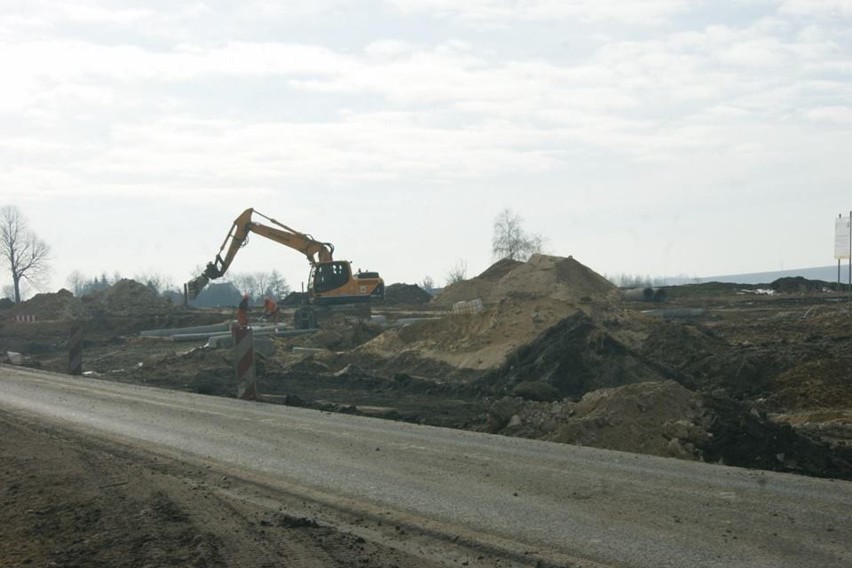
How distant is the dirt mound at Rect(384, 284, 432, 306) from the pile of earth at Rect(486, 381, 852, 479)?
59.6 m

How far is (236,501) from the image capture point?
8.59 metres

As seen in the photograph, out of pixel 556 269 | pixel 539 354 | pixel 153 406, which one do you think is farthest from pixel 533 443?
pixel 556 269

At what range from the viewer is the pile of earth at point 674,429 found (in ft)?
36.3

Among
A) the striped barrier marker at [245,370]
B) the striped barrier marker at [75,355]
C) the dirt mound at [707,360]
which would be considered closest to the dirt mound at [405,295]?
the striped barrier marker at [75,355]

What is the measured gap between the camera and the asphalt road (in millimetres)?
6957

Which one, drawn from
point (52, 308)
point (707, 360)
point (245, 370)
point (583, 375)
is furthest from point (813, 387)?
point (52, 308)

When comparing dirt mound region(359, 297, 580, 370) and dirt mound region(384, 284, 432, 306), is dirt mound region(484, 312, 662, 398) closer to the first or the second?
dirt mound region(359, 297, 580, 370)

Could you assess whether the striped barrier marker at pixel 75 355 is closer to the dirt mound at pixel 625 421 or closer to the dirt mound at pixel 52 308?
the dirt mound at pixel 625 421

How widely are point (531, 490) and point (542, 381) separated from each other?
460 inches

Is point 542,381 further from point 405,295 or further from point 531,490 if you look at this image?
point 405,295

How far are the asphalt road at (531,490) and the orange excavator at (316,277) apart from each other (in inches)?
1107

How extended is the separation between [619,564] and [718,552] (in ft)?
2.61

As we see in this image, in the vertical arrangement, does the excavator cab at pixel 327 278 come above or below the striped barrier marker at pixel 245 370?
above

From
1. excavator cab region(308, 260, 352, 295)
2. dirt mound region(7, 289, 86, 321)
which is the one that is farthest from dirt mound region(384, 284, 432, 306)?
excavator cab region(308, 260, 352, 295)
